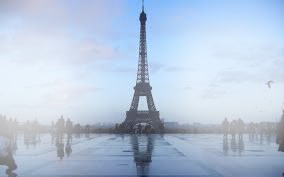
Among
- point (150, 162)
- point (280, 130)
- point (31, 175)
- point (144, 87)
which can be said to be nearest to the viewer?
point (31, 175)

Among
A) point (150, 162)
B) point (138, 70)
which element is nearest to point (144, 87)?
point (138, 70)

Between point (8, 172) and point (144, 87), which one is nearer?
point (8, 172)

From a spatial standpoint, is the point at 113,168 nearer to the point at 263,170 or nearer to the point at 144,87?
the point at 263,170

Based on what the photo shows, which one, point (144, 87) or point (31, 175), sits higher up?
point (144, 87)

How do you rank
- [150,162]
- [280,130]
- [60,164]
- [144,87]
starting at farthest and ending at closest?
1. [144,87]
2. [150,162]
3. [60,164]
4. [280,130]

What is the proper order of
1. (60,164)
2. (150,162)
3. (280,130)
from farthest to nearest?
(150,162) → (60,164) → (280,130)

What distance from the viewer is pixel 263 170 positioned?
50.0 ft

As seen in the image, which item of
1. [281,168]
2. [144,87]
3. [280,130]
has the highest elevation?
[144,87]

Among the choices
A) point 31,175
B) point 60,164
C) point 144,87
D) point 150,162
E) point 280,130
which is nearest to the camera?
point 31,175

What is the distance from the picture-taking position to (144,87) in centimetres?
9250

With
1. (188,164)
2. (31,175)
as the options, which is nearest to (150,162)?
(188,164)

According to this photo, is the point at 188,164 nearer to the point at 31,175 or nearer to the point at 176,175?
the point at 176,175

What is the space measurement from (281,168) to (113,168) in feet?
19.4

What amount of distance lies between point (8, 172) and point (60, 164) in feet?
11.2
